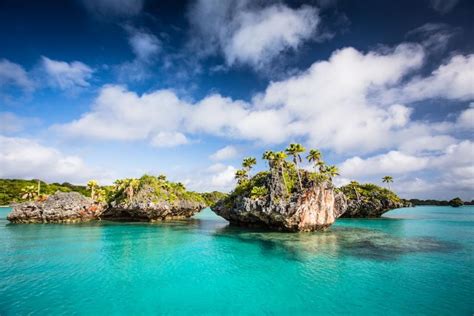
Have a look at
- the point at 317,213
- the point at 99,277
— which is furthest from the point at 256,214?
the point at 99,277

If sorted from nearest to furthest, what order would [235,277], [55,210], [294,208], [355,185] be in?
[235,277]
[294,208]
[55,210]
[355,185]

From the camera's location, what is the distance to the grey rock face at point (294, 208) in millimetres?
44625

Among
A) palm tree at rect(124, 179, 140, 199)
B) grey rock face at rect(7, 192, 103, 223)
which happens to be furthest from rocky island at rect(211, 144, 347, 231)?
grey rock face at rect(7, 192, 103, 223)

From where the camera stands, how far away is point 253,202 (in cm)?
4844

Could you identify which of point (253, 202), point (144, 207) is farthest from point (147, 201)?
point (253, 202)

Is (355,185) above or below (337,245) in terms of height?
above

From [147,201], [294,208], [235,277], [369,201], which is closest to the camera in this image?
[235,277]

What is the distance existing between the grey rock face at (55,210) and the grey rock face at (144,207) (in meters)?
5.87

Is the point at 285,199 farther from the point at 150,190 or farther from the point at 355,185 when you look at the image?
the point at 355,185

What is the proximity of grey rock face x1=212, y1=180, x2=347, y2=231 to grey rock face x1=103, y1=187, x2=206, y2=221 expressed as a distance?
23.4m

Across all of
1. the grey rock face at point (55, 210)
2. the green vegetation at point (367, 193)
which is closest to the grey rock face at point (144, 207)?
the grey rock face at point (55, 210)

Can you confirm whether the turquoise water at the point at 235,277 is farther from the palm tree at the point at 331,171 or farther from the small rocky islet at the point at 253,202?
the palm tree at the point at 331,171

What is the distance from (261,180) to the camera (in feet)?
174

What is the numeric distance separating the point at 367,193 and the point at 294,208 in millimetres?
54821
